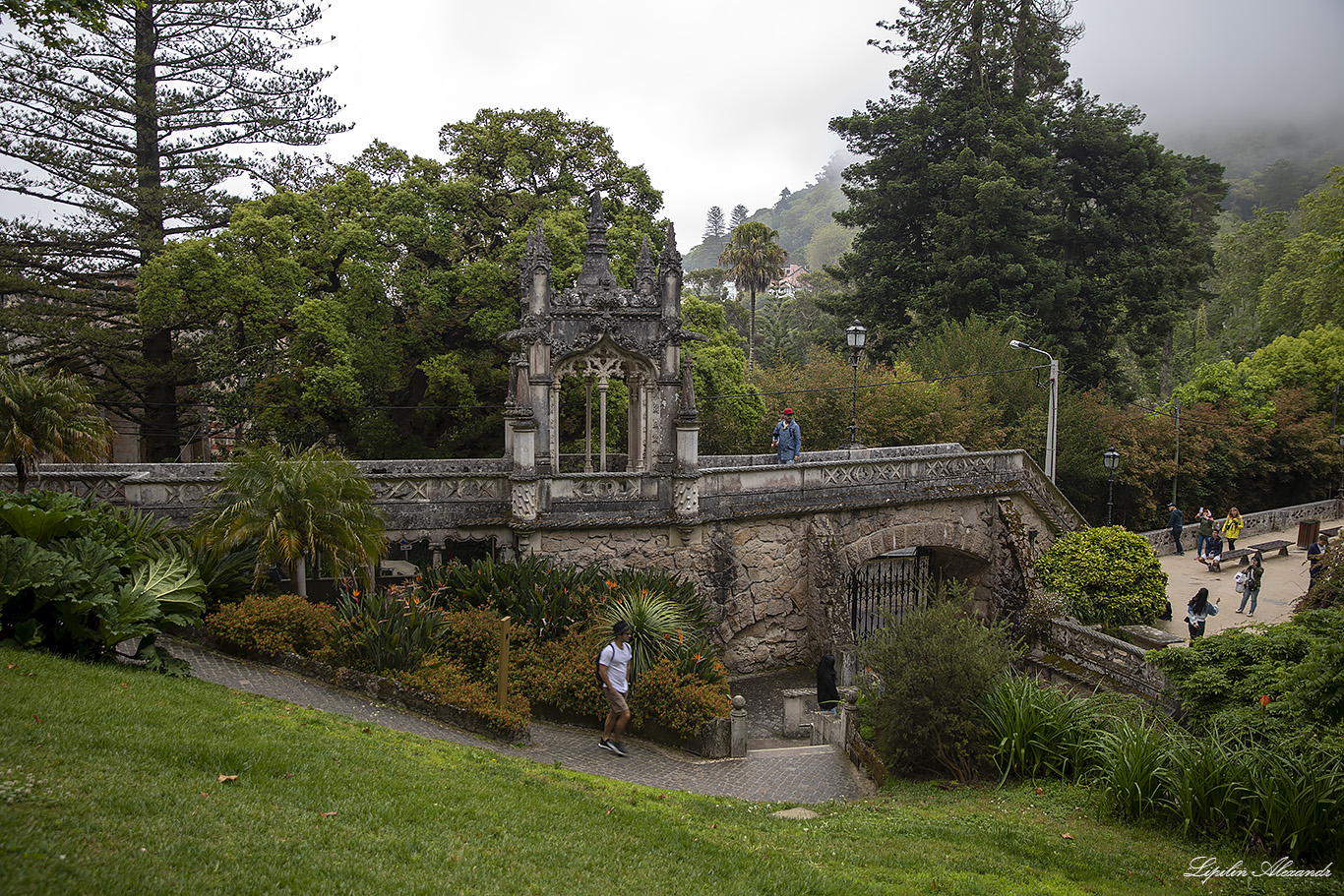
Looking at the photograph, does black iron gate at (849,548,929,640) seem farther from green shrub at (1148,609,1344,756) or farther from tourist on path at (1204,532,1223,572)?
tourist on path at (1204,532,1223,572)

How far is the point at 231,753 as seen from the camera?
6.68m

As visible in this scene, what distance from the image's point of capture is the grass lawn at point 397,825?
16.2 ft

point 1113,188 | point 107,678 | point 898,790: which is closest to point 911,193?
point 1113,188

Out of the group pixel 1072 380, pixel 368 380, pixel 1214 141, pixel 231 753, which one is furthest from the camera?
pixel 1214 141

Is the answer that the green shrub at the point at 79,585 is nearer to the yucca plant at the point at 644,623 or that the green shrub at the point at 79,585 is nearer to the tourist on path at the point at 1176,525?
the yucca plant at the point at 644,623

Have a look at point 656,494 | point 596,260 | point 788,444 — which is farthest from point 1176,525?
point 596,260

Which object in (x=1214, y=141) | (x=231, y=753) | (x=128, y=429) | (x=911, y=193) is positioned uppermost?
(x=1214, y=141)

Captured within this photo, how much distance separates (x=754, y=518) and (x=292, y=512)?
8943 millimetres

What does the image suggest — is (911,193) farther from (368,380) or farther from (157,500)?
(157,500)

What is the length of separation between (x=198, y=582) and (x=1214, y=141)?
177 m

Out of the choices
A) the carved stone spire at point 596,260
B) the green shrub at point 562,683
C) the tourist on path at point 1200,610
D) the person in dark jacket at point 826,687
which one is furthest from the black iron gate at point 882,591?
the carved stone spire at point 596,260

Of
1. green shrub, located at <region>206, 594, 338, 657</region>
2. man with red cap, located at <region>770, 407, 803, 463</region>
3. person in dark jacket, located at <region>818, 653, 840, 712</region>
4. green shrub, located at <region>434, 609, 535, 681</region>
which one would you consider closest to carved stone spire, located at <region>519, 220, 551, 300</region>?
man with red cap, located at <region>770, 407, 803, 463</region>

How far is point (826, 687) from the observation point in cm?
1428

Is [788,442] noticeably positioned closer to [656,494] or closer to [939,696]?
[656,494]
